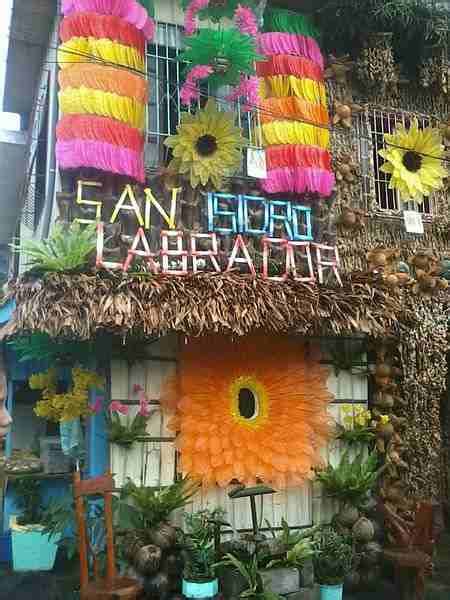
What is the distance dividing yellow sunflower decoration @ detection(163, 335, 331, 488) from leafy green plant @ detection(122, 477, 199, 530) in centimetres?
41

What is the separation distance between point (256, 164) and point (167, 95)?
126 cm

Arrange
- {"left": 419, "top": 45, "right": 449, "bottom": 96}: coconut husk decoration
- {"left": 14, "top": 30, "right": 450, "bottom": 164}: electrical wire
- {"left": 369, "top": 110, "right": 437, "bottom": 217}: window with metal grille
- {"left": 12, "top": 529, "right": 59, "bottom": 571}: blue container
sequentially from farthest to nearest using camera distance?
{"left": 419, "top": 45, "right": 449, "bottom": 96}: coconut husk decoration, {"left": 369, "top": 110, "right": 437, "bottom": 217}: window with metal grille, {"left": 12, "top": 529, "right": 59, "bottom": 571}: blue container, {"left": 14, "top": 30, "right": 450, "bottom": 164}: electrical wire

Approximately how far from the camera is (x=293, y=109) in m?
7.24

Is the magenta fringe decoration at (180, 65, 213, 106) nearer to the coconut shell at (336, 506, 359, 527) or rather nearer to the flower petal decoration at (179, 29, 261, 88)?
Result: the flower petal decoration at (179, 29, 261, 88)

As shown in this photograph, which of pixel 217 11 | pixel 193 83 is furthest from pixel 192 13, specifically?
pixel 193 83

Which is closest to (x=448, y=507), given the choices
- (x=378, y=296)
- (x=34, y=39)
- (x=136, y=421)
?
(x=378, y=296)

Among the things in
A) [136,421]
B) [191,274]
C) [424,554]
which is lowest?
[424,554]

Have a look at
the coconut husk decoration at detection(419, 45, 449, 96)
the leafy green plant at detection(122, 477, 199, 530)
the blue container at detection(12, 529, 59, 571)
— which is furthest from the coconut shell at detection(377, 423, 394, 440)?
the coconut husk decoration at detection(419, 45, 449, 96)

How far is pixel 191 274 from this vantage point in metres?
5.89

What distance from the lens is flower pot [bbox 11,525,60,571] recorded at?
6.64 m

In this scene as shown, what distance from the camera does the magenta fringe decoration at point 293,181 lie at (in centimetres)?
702

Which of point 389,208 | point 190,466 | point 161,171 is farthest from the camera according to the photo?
point 389,208

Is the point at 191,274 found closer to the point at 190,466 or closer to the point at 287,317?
the point at 287,317

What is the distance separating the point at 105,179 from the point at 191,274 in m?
1.40
